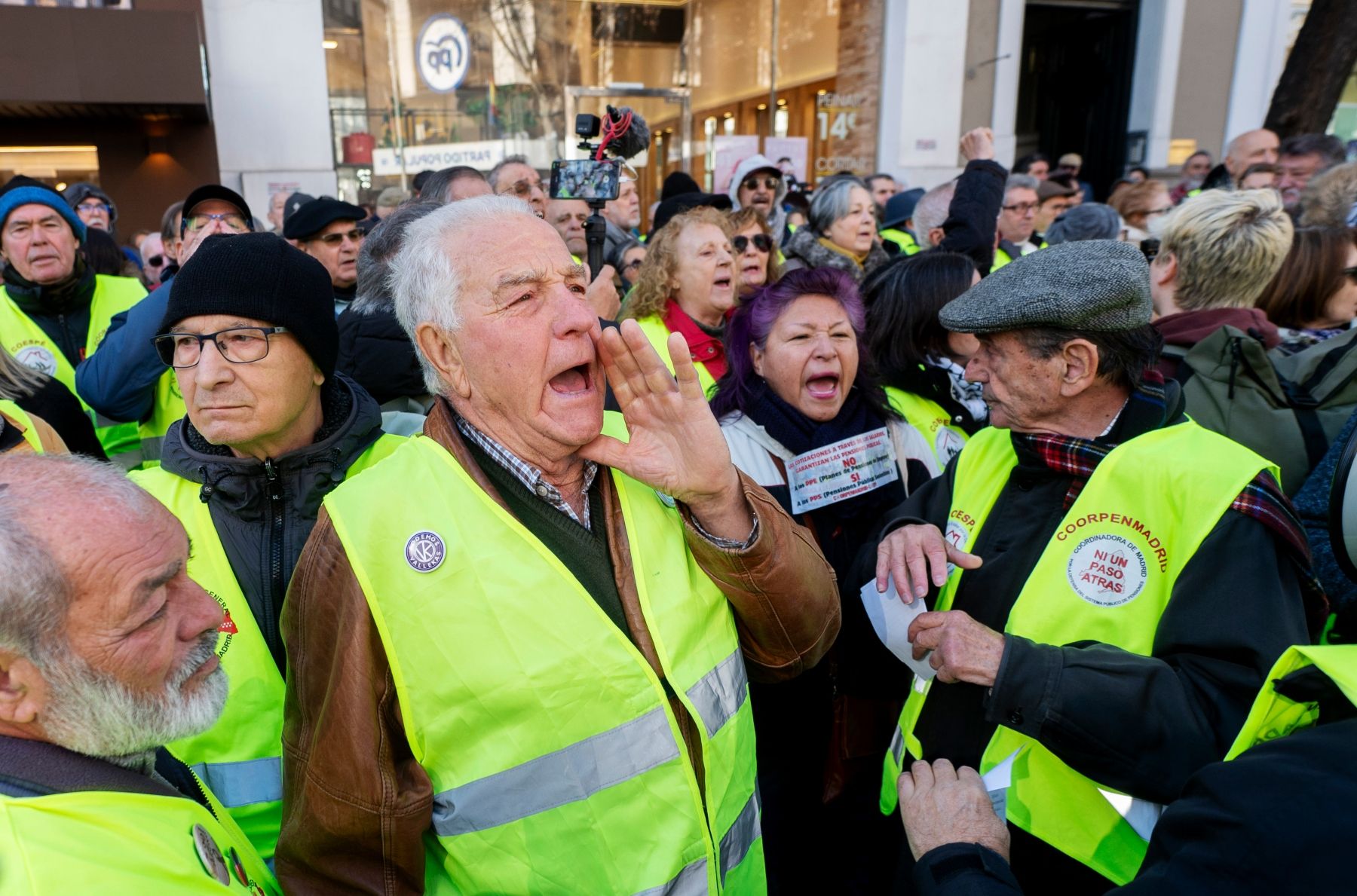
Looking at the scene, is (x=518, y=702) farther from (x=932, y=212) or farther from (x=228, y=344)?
(x=932, y=212)

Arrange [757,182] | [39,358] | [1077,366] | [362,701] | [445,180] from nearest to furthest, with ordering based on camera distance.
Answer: [362,701] < [1077,366] < [39,358] < [445,180] < [757,182]

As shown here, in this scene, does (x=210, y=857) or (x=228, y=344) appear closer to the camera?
(x=210, y=857)

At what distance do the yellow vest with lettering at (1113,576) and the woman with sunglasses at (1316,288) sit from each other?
1.82m

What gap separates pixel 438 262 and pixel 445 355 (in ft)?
0.56

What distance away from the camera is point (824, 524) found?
2582mm

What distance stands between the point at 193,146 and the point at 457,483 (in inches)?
403

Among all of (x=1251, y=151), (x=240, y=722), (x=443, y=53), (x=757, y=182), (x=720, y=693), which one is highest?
(x=443, y=53)

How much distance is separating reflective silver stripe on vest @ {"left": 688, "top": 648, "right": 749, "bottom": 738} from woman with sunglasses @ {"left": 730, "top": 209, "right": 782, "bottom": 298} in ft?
9.50

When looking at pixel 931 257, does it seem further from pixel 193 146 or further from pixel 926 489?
pixel 193 146

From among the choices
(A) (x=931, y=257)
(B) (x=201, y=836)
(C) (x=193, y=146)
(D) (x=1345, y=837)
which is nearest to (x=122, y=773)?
(B) (x=201, y=836)

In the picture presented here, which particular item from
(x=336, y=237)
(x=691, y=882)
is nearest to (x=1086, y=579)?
(x=691, y=882)

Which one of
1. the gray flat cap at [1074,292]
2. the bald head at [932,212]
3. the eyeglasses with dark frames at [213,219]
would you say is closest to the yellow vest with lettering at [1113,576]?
the gray flat cap at [1074,292]

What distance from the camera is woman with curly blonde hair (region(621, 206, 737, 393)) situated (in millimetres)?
3783

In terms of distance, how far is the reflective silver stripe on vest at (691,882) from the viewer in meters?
1.52
